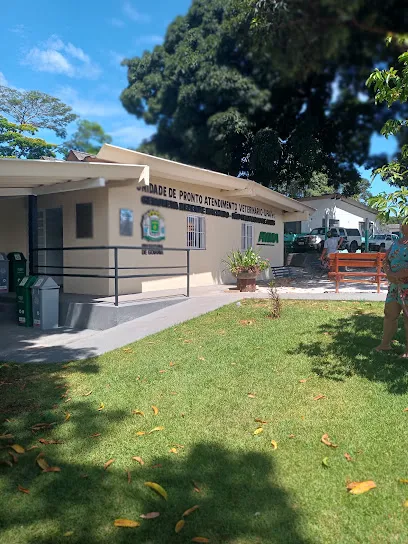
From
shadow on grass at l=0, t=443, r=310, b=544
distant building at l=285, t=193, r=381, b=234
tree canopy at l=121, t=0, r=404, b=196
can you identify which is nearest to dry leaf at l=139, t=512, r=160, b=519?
shadow on grass at l=0, t=443, r=310, b=544

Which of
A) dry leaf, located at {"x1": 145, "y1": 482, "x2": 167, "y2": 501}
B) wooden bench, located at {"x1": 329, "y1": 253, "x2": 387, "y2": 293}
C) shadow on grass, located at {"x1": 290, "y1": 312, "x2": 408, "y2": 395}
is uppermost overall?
wooden bench, located at {"x1": 329, "y1": 253, "x2": 387, "y2": 293}

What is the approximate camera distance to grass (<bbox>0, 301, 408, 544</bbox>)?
2455 millimetres

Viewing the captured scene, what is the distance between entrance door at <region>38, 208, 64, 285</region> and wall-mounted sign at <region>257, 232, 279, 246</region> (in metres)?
6.99

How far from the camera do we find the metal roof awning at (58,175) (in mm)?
6926

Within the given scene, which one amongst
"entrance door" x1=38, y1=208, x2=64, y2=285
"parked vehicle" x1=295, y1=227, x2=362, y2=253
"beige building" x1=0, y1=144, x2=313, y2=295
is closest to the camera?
"beige building" x1=0, y1=144, x2=313, y2=295

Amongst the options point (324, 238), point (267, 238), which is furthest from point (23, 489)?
point (324, 238)

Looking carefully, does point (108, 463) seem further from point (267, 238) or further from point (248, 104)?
point (248, 104)

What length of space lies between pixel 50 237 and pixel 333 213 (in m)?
24.6

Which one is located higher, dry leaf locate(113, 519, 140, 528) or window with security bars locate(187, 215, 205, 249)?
window with security bars locate(187, 215, 205, 249)

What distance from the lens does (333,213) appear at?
31766 millimetres

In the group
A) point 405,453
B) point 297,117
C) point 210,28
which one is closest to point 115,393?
point 405,453

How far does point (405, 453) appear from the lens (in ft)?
10.4

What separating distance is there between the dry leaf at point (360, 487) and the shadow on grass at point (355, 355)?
5.37 ft

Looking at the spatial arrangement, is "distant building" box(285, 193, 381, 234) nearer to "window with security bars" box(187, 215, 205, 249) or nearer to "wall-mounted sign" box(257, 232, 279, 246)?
"wall-mounted sign" box(257, 232, 279, 246)
